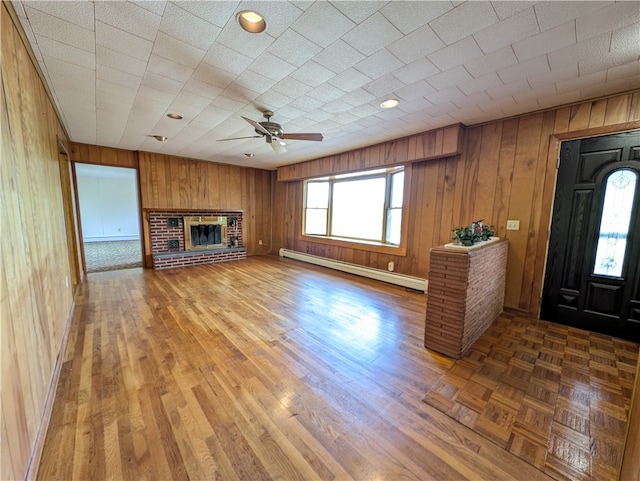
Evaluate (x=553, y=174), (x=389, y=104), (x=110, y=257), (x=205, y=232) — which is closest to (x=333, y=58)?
(x=389, y=104)

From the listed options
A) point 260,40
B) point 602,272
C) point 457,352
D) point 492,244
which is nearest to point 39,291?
point 260,40

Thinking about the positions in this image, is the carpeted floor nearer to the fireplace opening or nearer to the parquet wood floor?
the fireplace opening

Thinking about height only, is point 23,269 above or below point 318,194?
below

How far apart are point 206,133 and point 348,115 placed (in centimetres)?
222

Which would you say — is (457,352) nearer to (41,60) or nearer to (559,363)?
(559,363)

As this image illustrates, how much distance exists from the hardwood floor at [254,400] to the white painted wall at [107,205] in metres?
7.48

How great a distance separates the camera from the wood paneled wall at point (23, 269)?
109 cm

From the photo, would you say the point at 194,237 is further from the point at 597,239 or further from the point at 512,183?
the point at 597,239

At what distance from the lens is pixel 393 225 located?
4.57 metres

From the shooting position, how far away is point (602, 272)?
2.64 m

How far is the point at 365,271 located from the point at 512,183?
2.65m

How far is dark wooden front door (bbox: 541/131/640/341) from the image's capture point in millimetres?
2467

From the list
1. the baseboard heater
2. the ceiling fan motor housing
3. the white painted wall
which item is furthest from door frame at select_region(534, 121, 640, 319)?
the white painted wall

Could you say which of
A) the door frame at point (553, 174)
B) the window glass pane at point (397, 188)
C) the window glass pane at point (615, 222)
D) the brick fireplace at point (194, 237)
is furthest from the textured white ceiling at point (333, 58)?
the brick fireplace at point (194, 237)
